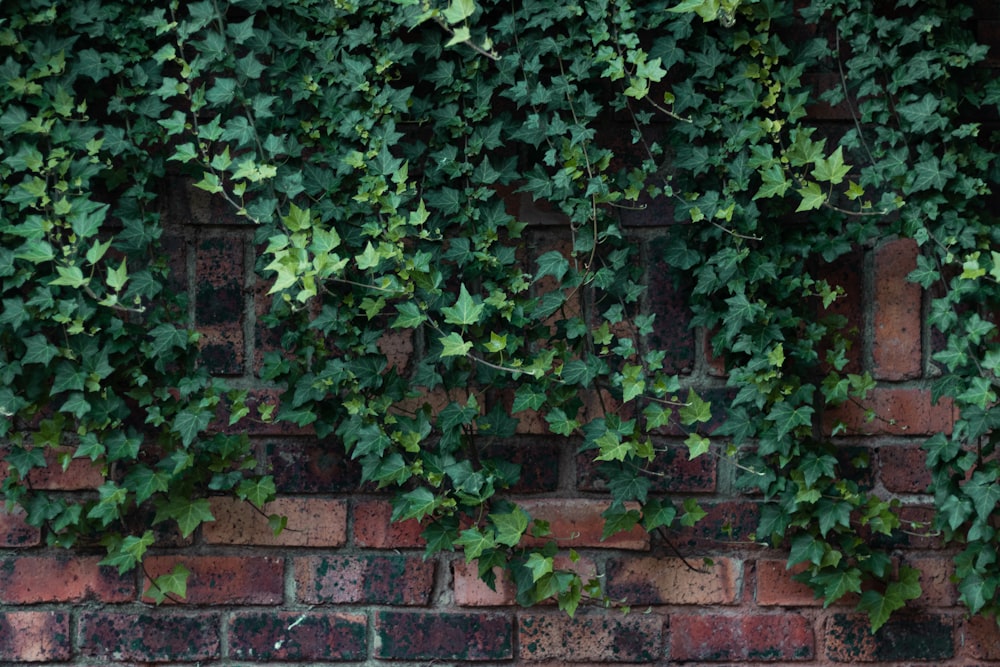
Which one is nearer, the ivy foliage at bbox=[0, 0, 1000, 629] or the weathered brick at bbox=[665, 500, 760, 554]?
the ivy foliage at bbox=[0, 0, 1000, 629]

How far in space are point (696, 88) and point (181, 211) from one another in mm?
779

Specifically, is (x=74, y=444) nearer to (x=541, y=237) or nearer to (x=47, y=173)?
(x=47, y=173)

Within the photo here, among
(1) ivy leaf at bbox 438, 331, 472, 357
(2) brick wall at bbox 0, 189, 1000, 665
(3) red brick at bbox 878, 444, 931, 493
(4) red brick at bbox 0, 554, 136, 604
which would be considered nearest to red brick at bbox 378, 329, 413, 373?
(2) brick wall at bbox 0, 189, 1000, 665

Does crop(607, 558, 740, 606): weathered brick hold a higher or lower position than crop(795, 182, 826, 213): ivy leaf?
lower

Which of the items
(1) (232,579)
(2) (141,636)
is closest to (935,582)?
(1) (232,579)

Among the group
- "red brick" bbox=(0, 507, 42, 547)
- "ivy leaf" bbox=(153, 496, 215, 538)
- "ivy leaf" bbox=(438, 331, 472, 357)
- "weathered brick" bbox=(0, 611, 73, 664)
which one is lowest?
"weathered brick" bbox=(0, 611, 73, 664)

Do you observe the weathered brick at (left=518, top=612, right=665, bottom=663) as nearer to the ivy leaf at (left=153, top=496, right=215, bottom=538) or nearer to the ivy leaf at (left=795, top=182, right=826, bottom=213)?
the ivy leaf at (left=153, top=496, right=215, bottom=538)

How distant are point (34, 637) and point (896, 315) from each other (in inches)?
53.7

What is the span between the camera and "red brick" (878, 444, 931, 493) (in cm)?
144

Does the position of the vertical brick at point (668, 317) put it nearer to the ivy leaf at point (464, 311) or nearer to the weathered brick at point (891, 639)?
the ivy leaf at point (464, 311)

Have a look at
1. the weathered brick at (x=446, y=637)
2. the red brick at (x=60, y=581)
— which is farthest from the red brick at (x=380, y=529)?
the red brick at (x=60, y=581)

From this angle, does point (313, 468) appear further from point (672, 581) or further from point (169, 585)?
point (672, 581)

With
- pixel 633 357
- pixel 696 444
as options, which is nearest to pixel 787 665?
pixel 696 444

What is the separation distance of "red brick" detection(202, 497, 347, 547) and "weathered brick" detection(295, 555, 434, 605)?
0.11ft
